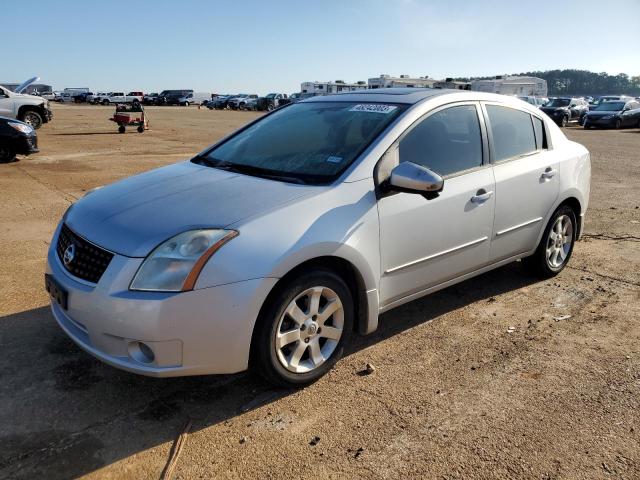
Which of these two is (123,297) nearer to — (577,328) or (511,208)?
(511,208)

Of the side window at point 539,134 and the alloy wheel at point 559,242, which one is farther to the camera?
the alloy wheel at point 559,242

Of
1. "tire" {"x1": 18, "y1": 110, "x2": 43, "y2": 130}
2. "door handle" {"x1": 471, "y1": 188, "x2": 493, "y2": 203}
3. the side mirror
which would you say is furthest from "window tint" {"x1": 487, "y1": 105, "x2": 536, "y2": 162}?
"tire" {"x1": 18, "y1": 110, "x2": 43, "y2": 130}

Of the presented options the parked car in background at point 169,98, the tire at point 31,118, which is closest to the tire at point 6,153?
the tire at point 31,118

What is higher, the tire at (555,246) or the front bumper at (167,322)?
the front bumper at (167,322)

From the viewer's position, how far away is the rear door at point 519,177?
3979mm

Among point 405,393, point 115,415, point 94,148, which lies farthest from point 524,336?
point 94,148

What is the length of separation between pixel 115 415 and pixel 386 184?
1.92 meters

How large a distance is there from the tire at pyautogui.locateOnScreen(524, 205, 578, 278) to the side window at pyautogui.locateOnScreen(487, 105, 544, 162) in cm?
71

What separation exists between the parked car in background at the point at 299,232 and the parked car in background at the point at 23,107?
15991 mm

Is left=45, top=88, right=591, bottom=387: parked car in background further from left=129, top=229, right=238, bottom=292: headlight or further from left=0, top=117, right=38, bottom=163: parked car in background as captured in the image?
left=0, top=117, right=38, bottom=163: parked car in background

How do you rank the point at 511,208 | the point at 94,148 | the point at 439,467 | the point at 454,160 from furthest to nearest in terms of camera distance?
1. the point at 94,148
2. the point at 511,208
3. the point at 454,160
4. the point at 439,467

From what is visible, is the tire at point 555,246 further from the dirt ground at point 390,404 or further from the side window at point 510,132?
the side window at point 510,132

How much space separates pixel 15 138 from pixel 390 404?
1072 centimetres

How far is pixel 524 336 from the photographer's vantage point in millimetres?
3756
